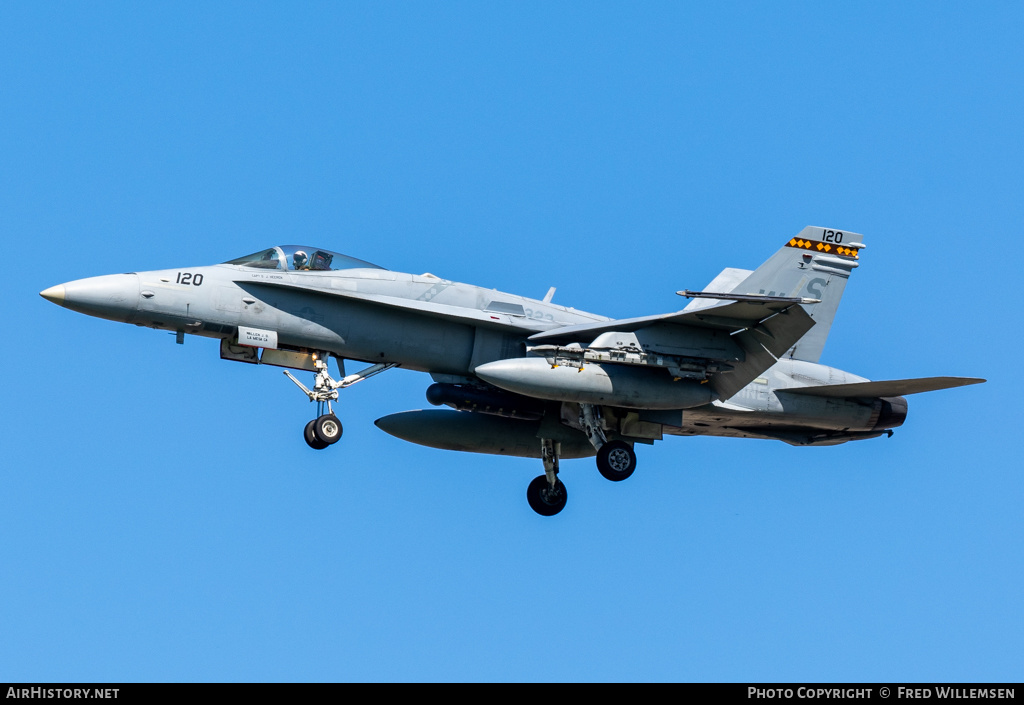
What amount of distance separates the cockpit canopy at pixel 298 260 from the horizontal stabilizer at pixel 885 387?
6.83 m

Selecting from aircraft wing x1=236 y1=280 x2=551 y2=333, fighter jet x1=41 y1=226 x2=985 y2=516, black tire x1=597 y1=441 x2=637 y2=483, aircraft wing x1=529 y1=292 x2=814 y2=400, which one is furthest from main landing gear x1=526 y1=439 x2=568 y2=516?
aircraft wing x1=529 y1=292 x2=814 y2=400

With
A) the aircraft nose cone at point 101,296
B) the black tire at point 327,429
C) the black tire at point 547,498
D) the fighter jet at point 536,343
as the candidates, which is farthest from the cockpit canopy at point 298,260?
the black tire at point 547,498

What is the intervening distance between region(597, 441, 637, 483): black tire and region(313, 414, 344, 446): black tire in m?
3.87

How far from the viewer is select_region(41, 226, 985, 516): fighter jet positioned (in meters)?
16.7

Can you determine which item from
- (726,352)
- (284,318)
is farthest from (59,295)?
(726,352)

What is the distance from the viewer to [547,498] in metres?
19.7

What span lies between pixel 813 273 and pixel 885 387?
2015 millimetres

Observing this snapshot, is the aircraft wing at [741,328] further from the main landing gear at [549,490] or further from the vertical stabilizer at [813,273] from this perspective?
the main landing gear at [549,490]

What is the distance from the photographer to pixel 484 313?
17.7 metres

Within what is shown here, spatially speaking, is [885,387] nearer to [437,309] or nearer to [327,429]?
[437,309]

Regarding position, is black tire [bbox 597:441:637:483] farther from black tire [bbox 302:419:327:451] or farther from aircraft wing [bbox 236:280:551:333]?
black tire [bbox 302:419:327:451]

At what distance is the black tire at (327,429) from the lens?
16641 mm

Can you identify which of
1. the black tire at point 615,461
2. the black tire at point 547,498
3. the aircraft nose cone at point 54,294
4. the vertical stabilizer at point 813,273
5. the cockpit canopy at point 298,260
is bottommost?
the black tire at point 547,498
